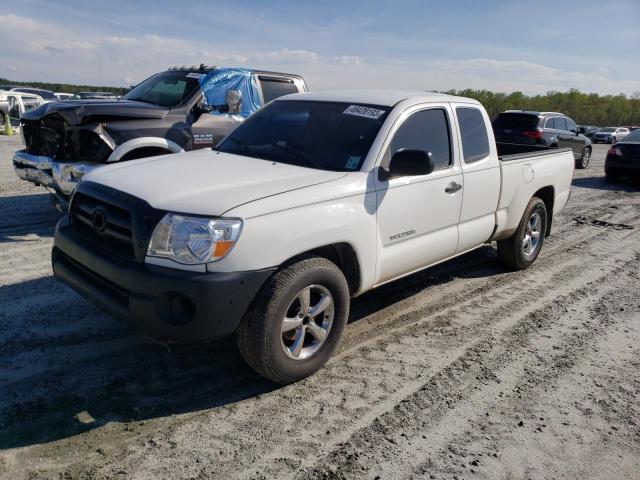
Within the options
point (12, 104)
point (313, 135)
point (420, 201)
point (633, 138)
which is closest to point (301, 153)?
point (313, 135)

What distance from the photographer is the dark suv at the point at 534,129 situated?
46.6 ft

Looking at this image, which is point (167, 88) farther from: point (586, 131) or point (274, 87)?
point (586, 131)

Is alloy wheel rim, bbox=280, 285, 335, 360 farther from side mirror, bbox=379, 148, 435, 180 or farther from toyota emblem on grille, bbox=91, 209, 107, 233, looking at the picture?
toyota emblem on grille, bbox=91, 209, 107, 233

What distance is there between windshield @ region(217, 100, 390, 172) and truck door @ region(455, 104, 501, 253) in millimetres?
1042

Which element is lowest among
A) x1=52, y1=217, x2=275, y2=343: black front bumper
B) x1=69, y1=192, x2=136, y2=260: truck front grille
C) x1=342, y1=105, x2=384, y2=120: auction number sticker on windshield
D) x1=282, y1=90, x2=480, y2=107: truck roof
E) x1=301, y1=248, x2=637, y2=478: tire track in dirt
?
x1=301, y1=248, x2=637, y2=478: tire track in dirt

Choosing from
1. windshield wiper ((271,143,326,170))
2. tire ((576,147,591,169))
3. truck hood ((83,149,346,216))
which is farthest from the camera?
tire ((576,147,591,169))

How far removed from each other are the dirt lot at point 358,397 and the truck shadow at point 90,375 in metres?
0.01

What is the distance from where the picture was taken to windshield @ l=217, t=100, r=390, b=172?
3.72 meters

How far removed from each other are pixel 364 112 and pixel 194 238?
1857 mm

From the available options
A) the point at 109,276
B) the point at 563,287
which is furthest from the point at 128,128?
the point at 563,287

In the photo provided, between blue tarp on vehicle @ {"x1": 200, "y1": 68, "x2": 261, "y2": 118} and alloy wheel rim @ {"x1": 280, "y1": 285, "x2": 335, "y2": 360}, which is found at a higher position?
blue tarp on vehicle @ {"x1": 200, "y1": 68, "x2": 261, "y2": 118}

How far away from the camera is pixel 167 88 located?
22.6 ft

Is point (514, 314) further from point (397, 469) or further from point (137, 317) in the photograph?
point (137, 317)

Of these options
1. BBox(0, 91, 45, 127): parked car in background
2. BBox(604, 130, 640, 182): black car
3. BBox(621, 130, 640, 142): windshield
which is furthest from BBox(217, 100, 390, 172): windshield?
BBox(0, 91, 45, 127): parked car in background
